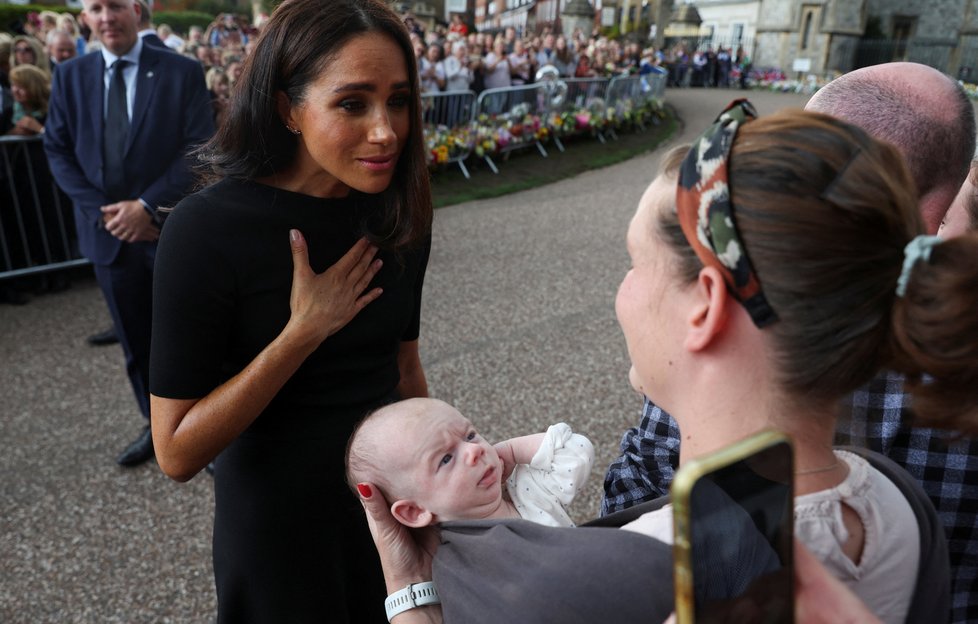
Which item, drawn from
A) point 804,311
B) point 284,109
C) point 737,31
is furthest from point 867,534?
point 737,31

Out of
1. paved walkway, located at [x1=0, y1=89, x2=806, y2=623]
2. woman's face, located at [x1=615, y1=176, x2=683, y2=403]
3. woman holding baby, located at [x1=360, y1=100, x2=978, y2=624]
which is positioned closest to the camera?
woman holding baby, located at [x1=360, y1=100, x2=978, y2=624]

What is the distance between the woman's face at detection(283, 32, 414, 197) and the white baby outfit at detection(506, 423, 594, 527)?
0.79 m

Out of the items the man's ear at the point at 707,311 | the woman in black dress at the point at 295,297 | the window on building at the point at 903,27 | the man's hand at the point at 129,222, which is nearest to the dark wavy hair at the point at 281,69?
the woman in black dress at the point at 295,297

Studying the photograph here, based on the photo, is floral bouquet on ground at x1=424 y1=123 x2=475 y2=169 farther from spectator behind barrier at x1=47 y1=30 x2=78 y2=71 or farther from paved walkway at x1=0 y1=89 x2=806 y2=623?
spectator behind barrier at x1=47 y1=30 x2=78 y2=71

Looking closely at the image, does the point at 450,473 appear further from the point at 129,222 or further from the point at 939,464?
the point at 129,222

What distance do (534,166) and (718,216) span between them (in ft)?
37.0

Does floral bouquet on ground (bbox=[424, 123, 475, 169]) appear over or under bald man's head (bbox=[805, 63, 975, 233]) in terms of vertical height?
under

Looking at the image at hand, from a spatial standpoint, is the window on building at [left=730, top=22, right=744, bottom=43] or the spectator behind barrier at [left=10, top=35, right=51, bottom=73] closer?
the spectator behind barrier at [left=10, top=35, right=51, bottom=73]

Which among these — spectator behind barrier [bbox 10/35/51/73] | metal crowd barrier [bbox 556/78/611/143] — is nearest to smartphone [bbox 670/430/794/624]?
spectator behind barrier [bbox 10/35/51/73]

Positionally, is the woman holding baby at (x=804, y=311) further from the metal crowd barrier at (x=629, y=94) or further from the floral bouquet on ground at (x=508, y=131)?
the metal crowd barrier at (x=629, y=94)

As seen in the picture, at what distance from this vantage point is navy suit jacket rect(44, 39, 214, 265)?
3936 millimetres

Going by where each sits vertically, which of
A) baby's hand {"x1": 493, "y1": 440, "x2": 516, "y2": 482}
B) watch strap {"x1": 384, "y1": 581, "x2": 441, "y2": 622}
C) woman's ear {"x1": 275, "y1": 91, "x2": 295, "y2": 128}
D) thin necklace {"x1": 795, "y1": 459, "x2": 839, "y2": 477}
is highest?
woman's ear {"x1": 275, "y1": 91, "x2": 295, "y2": 128}

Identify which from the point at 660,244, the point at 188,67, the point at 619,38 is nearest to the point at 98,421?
the point at 188,67

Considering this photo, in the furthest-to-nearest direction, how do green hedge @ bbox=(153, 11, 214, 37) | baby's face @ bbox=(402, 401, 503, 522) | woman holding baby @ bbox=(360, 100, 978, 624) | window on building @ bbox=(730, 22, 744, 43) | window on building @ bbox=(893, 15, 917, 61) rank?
1. window on building @ bbox=(730, 22, 744, 43)
2. window on building @ bbox=(893, 15, 917, 61)
3. green hedge @ bbox=(153, 11, 214, 37)
4. baby's face @ bbox=(402, 401, 503, 522)
5. woman holding baby @ bbox=(360, 100, 978, 624)
